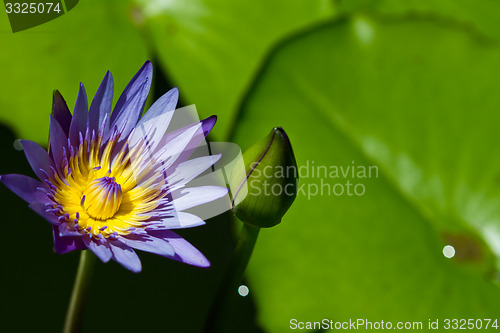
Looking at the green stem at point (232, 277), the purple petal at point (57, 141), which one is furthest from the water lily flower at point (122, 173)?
the green stem at point (232, 277)

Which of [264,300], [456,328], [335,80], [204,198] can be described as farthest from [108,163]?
[456,328]

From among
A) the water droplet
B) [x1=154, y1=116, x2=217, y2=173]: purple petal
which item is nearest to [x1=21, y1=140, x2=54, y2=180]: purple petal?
[x1=154, y1=116, x2=217, y2=173]: purple petal

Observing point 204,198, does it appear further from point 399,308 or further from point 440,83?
point 440,83

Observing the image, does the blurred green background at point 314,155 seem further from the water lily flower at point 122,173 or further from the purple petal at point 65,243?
the purple petal at point 65,243

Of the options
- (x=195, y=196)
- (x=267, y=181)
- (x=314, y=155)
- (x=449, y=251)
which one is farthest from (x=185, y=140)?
(x=449, y=251)

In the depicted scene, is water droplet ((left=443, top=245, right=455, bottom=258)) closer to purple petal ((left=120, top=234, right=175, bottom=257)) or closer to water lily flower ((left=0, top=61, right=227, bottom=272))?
water lily flower ((left=0, top=61, right=227, bottom=272))

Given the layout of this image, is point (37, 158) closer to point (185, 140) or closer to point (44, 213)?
point (44, 213)

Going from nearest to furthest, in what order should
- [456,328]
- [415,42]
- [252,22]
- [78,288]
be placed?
[78,288]
[456,328]
[415,42]
[252,22]
